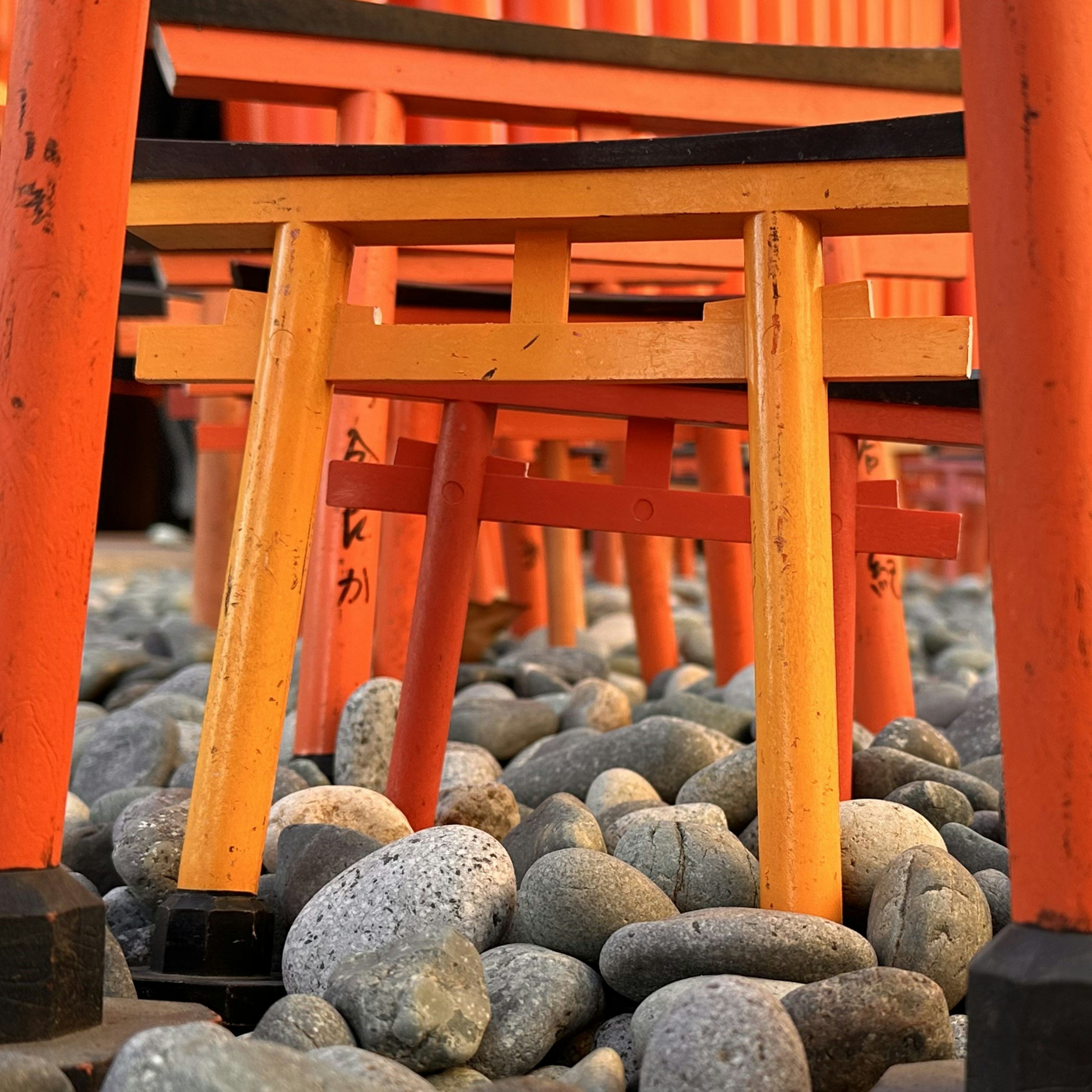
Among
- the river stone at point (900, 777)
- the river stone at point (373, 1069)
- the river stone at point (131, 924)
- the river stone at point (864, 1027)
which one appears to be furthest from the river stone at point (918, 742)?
the river stone at point (373, 1069)

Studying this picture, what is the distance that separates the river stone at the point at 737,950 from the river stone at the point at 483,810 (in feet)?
1.70

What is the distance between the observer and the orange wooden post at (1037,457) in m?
0.92

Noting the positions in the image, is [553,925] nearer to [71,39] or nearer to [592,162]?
[592,162]

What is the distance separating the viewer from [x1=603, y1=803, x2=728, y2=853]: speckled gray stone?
1.52 meters

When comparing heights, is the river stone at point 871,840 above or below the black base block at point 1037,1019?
above

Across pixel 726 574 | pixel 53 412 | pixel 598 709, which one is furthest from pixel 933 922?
pixel 726 574

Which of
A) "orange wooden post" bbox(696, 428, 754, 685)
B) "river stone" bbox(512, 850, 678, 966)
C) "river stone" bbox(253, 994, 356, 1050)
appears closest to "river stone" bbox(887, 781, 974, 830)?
"river stone" bbox(512, 850, 678, 966)

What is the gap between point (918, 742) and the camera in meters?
1.99

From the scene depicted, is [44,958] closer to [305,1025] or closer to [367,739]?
[305,1025]

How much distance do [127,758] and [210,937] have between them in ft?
3.23

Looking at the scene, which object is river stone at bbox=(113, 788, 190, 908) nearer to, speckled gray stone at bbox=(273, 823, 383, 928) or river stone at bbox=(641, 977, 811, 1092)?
speckled gray stone at bbox=(273, 823, 383, 928)

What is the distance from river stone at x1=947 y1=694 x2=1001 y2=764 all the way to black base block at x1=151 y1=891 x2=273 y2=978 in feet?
4.29

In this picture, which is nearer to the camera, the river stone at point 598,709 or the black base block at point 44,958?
the black base block at point 44,958

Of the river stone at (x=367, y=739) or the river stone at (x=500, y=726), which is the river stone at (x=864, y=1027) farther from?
the river stone at (x=500, y=726)
